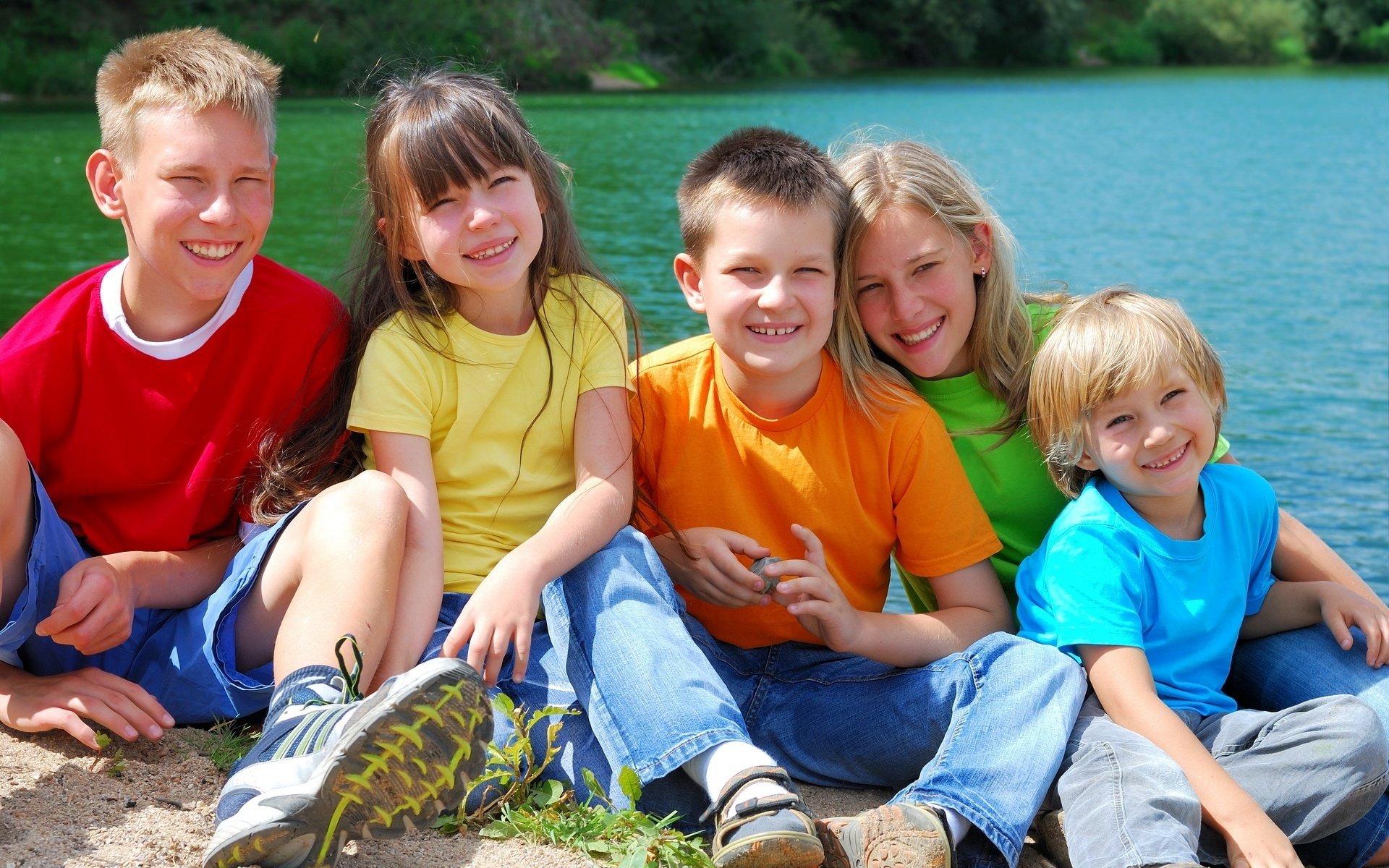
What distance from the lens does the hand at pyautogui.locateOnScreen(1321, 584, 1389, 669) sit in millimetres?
2502

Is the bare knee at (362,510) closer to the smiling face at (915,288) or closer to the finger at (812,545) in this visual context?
the finger at (812,545)

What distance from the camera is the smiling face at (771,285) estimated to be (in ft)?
8.45

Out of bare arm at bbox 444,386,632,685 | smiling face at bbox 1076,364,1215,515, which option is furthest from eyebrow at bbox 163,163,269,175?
smiling face at bbox 1076,364,1215,515

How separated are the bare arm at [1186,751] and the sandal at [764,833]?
0.68 metres

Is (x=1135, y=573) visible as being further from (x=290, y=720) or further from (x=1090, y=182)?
(x=1090, y=182)

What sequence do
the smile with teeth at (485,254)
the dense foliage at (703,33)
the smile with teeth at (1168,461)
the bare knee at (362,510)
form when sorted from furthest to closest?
the dense foliage at (703,33) < the smile with teeth at (485,254) < the smile with teeth at (1168,461) < the bare knee at (362,510)

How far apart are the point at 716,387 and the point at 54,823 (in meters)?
1.43

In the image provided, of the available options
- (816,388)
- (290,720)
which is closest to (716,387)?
(816,388)

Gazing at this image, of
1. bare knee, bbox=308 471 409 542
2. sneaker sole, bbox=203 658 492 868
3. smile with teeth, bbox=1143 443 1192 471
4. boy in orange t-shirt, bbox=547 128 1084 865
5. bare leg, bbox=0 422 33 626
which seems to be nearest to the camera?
sneaker sole, bbox=203 658 492 868

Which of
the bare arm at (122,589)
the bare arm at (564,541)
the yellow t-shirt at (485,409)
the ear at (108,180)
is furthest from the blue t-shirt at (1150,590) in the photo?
the ear at (108,180)

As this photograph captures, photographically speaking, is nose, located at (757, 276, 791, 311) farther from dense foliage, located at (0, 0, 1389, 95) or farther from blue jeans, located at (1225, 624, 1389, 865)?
dense foliage, located at (0, 0, 1389, 95)

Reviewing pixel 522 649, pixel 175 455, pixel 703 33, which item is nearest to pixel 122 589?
pixel 175 455

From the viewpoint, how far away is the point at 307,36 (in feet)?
94.2

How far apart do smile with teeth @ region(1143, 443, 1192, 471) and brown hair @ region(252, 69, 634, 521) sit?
3.55 ft
